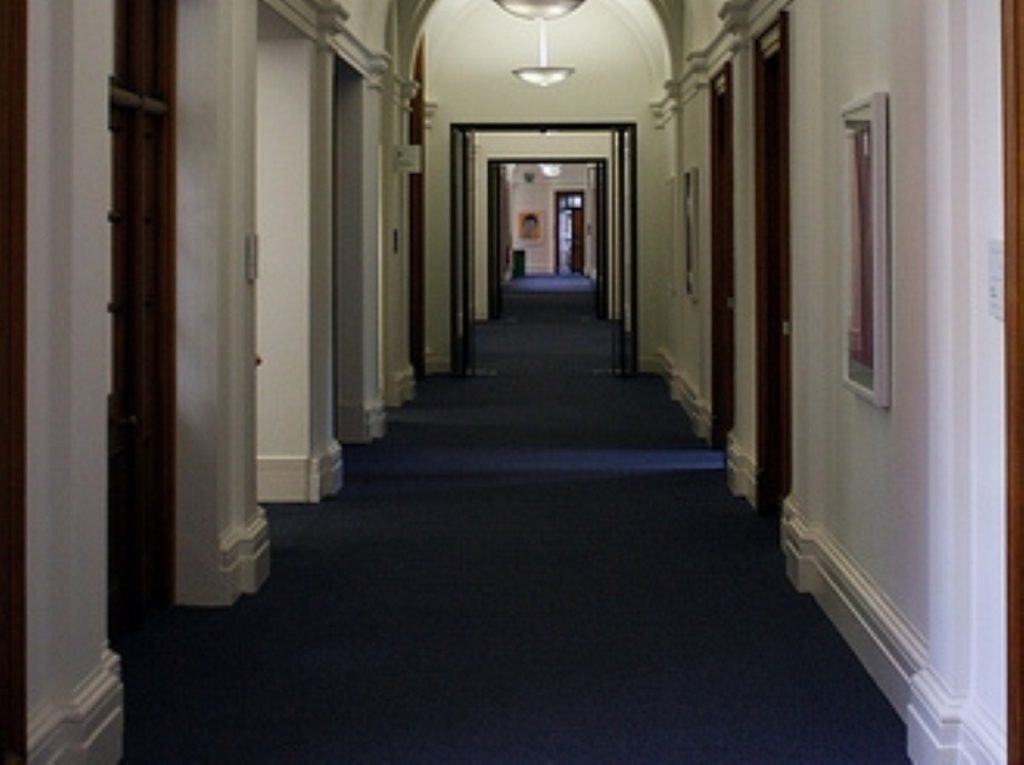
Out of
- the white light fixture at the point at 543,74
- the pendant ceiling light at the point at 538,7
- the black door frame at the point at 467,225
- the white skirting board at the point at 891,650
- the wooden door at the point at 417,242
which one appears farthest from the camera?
the white light fixture at the point at 543,74

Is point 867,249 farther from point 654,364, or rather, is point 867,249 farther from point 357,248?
point 654,364

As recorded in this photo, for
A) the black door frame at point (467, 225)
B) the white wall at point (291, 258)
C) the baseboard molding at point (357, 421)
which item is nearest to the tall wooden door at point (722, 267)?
the baseboard molding at point (357, 421)

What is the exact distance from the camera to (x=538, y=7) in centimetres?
1241

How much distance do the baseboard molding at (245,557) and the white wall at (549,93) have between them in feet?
37.3

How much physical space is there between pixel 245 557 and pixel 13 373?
311 centimetres

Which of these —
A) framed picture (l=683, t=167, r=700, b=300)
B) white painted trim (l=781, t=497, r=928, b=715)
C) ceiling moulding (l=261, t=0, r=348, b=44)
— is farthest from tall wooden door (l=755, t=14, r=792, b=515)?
framed picture (l=683, t=167, r=700, b=300)

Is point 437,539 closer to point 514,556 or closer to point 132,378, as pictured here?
point 514,556

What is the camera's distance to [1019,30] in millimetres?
3682

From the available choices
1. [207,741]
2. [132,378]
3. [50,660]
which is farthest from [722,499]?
[50,660]

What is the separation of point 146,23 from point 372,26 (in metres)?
5.54

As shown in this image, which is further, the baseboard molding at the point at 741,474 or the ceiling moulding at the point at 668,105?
the ceiling moulding at the point at 668,105

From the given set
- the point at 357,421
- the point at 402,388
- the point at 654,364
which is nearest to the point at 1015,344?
the point at 357,421

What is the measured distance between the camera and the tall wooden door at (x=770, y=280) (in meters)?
8.30

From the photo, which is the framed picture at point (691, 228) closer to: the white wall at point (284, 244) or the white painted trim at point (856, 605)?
the white wall at point (284, 244)
